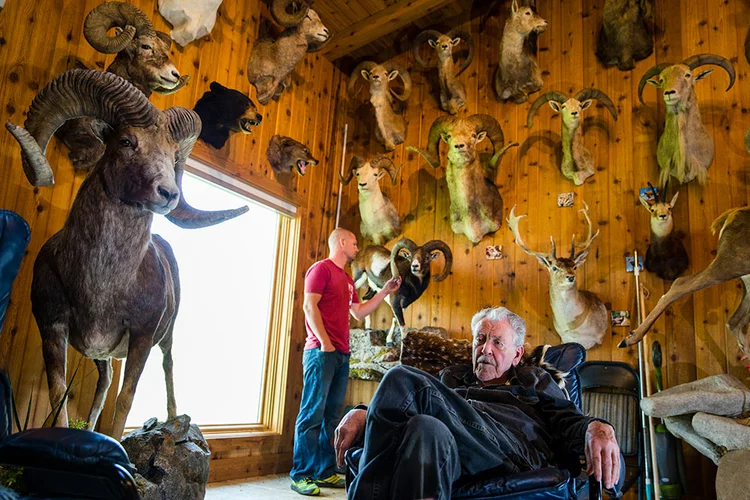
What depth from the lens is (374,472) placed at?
148 centimetres

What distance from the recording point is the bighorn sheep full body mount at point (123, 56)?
304 cm

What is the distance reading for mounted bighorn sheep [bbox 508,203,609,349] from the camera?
13.7ft

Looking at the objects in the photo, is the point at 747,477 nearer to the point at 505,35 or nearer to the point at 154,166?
the point at 154,166

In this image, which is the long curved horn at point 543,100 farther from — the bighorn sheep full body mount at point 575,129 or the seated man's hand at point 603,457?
the seated man's hand at point 603,457

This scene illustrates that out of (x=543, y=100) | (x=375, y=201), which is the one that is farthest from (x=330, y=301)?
(x=543, y=100)

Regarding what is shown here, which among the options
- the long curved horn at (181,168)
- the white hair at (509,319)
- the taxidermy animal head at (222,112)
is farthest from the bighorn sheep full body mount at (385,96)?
the white hair at (509,319)

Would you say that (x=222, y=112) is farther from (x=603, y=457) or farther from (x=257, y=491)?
(x=603, y=457)

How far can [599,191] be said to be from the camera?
4645 mm

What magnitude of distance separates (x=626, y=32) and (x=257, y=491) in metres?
4.59

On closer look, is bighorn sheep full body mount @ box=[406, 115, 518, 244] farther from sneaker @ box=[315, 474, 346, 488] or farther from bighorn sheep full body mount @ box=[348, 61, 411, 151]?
sneaker @ box=[315, 474, 346, 488]

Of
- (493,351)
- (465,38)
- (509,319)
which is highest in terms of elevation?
(465,38)

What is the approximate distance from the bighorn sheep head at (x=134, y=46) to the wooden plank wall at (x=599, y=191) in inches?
104

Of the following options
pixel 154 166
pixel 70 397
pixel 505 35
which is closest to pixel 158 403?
pixel 70 397

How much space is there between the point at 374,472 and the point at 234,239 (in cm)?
332
